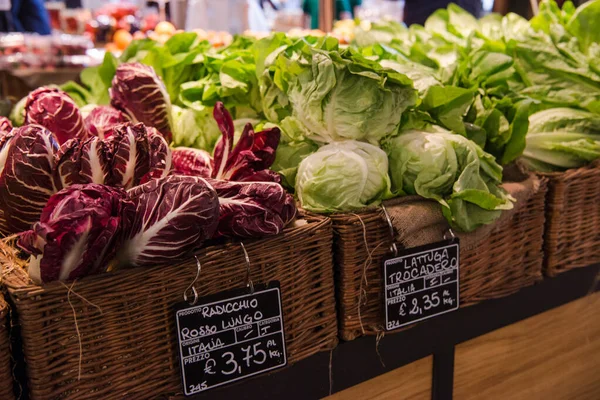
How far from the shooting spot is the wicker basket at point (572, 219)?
65.4 inches

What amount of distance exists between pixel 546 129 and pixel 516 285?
1.60ft

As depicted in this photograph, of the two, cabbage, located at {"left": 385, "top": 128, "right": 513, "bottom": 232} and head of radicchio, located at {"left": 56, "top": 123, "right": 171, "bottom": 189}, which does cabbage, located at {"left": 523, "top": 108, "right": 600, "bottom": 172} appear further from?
head of radicchio, located at {"left": 56, "top": 123, "right": 171, "bottom": 189}

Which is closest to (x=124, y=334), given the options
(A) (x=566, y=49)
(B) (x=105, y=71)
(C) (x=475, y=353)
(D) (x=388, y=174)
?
(D) (x=388, y=174)

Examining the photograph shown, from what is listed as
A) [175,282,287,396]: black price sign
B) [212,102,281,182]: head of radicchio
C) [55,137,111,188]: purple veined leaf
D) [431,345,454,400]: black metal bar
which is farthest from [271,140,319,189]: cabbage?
[431,345,454,400]: black metal bar

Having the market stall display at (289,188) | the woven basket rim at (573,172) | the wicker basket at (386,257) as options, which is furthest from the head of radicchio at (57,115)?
the woven basket rim at (573,172)

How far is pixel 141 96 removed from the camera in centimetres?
161

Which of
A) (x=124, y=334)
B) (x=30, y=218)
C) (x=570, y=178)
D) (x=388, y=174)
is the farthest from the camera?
(x=570, y=178)

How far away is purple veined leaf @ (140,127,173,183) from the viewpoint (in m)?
1.25

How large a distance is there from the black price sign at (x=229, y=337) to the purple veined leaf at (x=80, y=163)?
329 millimetres

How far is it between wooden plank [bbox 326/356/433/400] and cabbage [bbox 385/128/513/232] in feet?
1.38

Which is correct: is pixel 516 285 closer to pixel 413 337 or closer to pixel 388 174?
pixel 413 337

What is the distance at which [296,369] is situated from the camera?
4.33 ft

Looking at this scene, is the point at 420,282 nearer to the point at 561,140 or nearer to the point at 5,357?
the point at 561,140

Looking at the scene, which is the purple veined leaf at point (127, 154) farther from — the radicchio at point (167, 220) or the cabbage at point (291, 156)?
the cabbage at point (291, 156)
